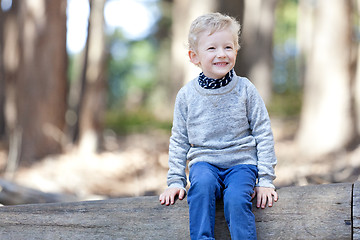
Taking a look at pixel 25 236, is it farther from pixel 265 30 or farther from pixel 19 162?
pixel 265 30

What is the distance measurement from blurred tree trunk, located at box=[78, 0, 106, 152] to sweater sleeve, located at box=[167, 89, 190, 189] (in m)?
7.24

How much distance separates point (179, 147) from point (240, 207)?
0.64 meters

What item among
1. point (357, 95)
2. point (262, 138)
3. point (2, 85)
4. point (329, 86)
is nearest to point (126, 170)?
point (329, 86)

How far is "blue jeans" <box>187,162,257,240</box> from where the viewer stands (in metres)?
2.86

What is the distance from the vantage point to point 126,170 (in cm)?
895

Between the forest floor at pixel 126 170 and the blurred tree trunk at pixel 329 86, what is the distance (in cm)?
36

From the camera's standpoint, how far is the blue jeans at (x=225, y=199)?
9.37 ft

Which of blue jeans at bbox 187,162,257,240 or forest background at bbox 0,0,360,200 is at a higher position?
forest background at bbox 0,0,360,200

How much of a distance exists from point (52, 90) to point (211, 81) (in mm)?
7349

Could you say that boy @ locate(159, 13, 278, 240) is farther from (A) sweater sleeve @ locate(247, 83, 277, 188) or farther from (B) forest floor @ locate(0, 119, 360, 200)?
(B) forest floor @ locate(0, 119, 360, 200)

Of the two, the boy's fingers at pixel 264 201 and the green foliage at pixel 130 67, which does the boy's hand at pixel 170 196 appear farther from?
the green foliage at pixel 130 67

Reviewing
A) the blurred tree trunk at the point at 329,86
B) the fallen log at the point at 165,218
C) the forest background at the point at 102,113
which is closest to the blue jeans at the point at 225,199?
the fallen log at the point at 165,218

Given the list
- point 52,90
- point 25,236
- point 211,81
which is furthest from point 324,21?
point 25,236

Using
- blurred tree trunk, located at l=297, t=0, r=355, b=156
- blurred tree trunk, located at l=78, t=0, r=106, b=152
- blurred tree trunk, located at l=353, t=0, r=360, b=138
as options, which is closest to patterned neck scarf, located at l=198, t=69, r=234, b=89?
blurred tree trunk, located at l=297, t=0, r=355, b=156
